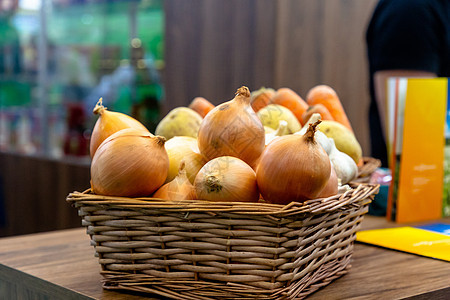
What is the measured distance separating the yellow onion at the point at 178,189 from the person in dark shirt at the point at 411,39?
1.19 m

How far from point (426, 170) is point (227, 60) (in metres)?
1.49

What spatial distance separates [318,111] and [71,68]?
2534mm

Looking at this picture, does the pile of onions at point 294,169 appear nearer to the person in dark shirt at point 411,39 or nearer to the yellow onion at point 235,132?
the yellow onion at point 235,132

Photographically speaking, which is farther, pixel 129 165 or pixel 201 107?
pixel 201 107

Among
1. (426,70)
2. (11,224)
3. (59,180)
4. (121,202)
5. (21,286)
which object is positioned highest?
(426,70)

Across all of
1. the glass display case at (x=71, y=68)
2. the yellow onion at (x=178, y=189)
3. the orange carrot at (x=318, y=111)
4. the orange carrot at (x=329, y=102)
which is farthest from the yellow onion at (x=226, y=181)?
the glass display case at (x=71, y=68)

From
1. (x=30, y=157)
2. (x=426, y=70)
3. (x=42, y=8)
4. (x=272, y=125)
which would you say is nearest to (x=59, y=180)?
(x=30, y=157)

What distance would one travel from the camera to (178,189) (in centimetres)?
75

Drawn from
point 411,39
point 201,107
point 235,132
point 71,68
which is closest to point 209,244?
point 235,132

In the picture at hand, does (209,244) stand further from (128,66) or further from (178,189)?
(128,66)

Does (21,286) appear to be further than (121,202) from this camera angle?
Yes

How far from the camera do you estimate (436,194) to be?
1.25 metres

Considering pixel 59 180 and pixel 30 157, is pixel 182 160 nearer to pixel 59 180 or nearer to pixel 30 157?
pixel 59 180

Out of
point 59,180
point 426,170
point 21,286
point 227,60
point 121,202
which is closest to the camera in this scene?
point 121,202
